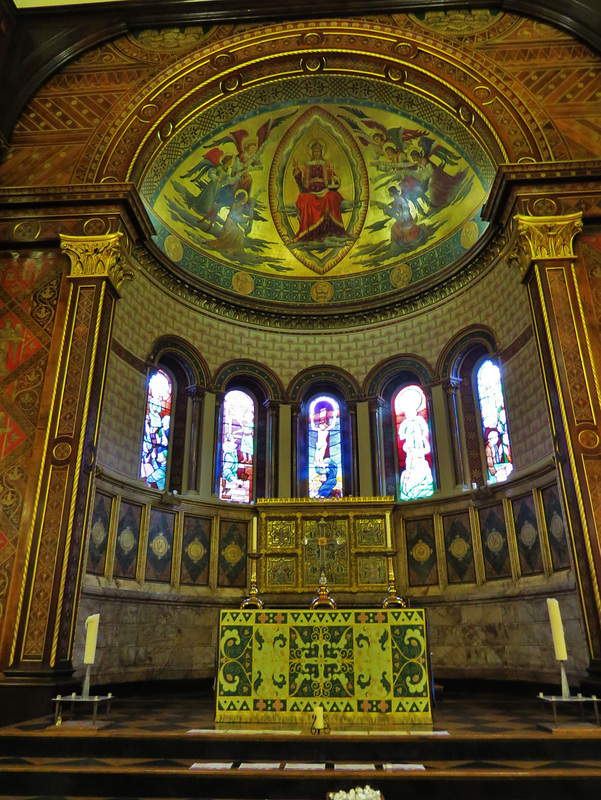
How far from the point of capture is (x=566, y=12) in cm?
1163

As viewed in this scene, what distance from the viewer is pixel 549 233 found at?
9.89m

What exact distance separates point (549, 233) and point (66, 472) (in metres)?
8.25

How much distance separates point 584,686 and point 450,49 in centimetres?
1105

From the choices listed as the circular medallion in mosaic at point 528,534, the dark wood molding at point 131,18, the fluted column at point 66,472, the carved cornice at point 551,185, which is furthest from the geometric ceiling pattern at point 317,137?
the circular medallion in mosaic at point 528,534

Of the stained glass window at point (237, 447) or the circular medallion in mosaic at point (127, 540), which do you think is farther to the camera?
the stained glass window at point (237, 447)

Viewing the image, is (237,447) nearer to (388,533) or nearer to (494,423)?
(388,533)

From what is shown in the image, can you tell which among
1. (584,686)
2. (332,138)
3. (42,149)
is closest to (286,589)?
(584,686)

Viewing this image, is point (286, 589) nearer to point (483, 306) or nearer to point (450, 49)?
point (483, 306)

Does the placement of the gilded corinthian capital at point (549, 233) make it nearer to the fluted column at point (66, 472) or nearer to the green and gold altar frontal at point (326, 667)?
the green and gold altar frontal at point (326, 667)

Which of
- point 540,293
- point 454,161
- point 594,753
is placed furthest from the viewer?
point 454,161

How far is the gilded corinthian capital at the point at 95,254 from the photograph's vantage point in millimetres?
10055

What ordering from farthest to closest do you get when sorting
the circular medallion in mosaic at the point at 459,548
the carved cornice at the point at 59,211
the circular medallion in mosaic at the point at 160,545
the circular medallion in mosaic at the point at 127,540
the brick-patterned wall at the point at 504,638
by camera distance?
the circular medallion in mosaic at the point at 459,548 → the circular medallion in mosaic at the point at 160,545 → the circular medallion in mosaic at the point at 127,540 → the carved cornice at the point at 59,211 → the brick-patterned wall at the point at 504,638

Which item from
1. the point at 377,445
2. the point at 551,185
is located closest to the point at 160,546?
the point at 377,445

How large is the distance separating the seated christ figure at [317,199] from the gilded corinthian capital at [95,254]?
290 inches
